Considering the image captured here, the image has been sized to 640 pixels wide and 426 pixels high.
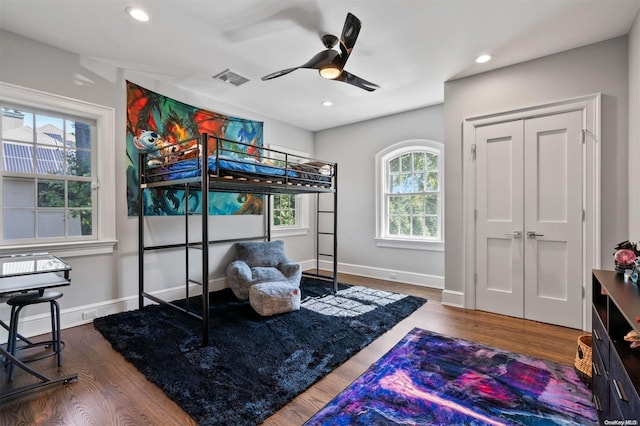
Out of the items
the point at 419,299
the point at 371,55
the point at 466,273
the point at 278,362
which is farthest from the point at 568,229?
the point at 278,362

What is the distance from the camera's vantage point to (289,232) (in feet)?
17.1

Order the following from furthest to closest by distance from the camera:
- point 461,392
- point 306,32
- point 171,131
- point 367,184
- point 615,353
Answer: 1. point 367,184
2. point 171,131
3. point 306,32
4. point 461,392
5. point 615,353

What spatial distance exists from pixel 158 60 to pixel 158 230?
6.10 ft

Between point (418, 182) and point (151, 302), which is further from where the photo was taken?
point (418, 182)

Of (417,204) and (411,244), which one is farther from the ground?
(417,204)

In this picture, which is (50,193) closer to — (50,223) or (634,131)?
(50,223)

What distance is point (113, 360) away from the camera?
227 centimetres

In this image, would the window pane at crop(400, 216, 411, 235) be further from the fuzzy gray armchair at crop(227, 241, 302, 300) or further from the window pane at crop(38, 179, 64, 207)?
the window pane at crop(38, 179, 64, 207)

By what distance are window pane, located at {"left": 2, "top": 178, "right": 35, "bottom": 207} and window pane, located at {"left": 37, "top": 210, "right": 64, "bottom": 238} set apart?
134 millimetres

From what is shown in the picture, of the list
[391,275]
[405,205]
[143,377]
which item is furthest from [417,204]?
[143,377]

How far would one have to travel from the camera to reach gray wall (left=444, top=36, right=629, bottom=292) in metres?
2.63

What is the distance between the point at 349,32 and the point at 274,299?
8.33 ft

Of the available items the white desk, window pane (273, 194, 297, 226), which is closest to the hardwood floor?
the white desk

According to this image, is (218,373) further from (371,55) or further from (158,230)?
(371,55)
